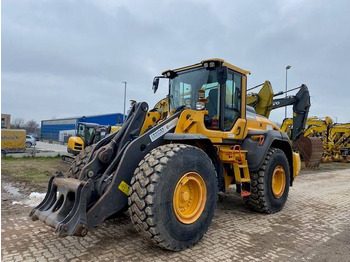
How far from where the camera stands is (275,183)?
20.6 ft

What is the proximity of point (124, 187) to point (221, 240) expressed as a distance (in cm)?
166

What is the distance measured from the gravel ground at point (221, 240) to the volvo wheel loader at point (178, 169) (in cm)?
32

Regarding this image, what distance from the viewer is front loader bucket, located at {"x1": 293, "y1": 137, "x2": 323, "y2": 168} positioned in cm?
1460

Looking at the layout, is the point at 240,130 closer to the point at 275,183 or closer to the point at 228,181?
the point at 228,181

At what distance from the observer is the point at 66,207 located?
3.57 m

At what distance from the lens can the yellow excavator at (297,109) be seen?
8.22 metres

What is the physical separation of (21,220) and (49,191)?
156 cm

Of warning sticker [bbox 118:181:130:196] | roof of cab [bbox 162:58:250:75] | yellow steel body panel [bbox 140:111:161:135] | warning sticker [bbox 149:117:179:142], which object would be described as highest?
roof of cab [bbox 162:58:250:75]

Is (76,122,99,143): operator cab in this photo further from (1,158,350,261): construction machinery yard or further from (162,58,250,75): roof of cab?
(162,58,250,75): roof of cab

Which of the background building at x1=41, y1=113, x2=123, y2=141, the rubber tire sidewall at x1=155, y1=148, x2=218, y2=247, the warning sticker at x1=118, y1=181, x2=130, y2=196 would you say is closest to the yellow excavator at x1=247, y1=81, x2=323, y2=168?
the rubber tire sidewall at x1=155, y1=148, x2=218, y2=247

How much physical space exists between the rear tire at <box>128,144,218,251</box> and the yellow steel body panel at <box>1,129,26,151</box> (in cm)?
2033

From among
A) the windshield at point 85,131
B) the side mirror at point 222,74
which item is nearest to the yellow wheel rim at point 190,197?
the side mirror at point 222,74

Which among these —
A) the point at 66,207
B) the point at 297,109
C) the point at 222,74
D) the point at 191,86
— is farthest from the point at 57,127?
the point at 66,207

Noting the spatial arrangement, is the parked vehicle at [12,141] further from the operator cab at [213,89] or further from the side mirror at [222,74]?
the side mirror at [222,74]
